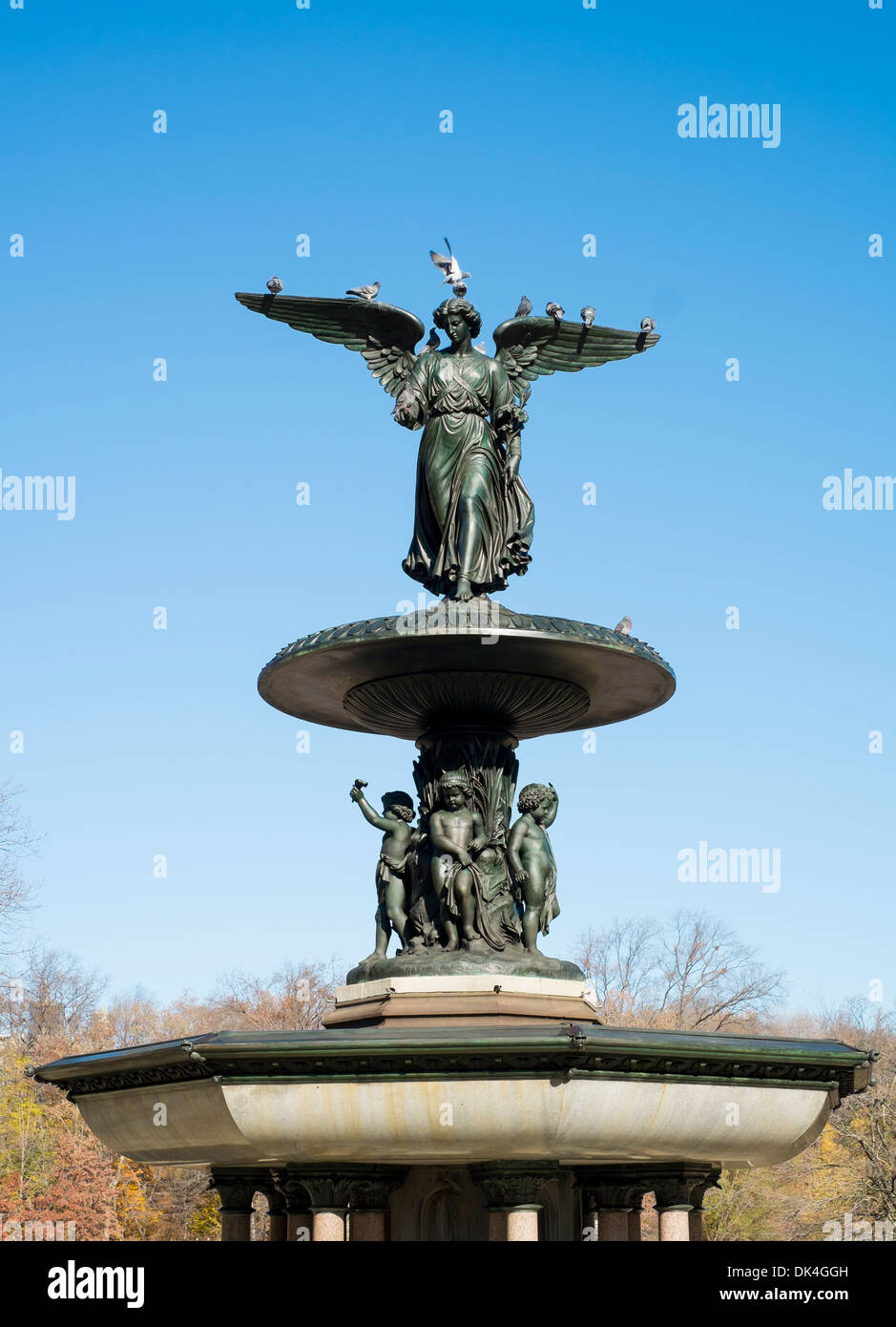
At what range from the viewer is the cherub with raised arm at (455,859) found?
1386cm

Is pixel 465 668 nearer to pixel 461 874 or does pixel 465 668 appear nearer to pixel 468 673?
pixel 468 673

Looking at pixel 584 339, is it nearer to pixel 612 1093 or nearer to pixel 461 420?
pixel 461 420

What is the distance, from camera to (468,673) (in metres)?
14.2

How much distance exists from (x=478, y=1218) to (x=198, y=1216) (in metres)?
32.0

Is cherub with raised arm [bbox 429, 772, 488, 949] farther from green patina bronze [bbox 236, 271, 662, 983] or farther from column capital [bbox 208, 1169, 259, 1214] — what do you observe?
column capital [bbox 208, 1169, 259, 1214]

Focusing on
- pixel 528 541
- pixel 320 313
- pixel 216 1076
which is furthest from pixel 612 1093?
pixel 320 313

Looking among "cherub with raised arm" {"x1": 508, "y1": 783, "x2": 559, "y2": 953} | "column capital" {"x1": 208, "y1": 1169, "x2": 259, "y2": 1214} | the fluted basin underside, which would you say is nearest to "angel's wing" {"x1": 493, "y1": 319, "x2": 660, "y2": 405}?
the fluted basin underside

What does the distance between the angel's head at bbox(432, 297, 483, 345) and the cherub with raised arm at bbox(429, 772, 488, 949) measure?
400 cm

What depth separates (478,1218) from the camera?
1333cm

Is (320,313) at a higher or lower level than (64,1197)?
higher

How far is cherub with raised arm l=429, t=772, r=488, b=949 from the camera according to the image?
13.9 meters

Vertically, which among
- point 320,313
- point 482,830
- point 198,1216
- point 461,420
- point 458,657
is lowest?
point 198,1216

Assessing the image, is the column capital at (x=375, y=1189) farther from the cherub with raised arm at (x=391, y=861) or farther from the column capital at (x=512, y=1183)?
the cherub with raised arm at (x=391, y=861)
